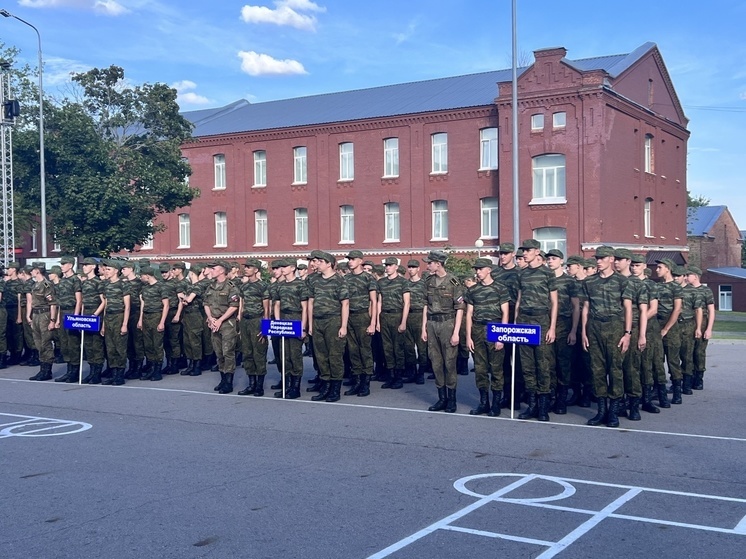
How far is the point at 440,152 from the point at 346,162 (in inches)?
207

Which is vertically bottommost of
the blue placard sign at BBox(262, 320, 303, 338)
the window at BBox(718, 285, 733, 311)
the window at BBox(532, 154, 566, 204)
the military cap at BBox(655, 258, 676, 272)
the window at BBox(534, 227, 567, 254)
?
the window at BBox(718, 285, 733, 311)

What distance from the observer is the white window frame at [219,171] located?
47812mm

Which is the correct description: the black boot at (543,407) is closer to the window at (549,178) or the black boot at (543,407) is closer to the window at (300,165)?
the window at (549,178)

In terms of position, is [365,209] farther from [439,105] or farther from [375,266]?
[375,266]

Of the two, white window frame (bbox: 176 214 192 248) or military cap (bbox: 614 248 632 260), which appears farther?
white window frame (bbox: 176 214 192 248)

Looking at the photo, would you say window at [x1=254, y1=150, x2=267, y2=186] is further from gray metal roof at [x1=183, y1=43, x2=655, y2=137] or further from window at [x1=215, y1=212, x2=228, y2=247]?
window at [x1=215, y1=212, x2=228, y2=247]

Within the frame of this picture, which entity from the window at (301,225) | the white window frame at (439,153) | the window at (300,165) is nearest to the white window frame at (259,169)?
the window at (300,165)

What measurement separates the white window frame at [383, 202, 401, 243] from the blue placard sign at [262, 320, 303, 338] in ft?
101

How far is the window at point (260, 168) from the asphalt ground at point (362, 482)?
35370 millimetres

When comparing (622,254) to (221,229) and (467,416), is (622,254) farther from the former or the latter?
(221,229)

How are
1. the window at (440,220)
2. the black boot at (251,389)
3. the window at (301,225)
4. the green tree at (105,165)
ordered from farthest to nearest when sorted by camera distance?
the window at (301,225)
the window at (440,220)
the green tree at (105,165)
the black boot at (251,389)

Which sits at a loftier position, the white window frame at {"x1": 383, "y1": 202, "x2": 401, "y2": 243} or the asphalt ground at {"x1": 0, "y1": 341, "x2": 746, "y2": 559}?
the white window frame at {"x1": 383, "y1": 202, "x2": 401, "y2": 243}

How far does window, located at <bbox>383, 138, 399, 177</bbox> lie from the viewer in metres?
42.6

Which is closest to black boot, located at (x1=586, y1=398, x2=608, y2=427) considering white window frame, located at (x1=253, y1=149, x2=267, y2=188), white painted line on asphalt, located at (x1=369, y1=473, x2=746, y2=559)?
white painted line on asphalt, located at (x1=369, y1=473, x2=746, y2=559)
